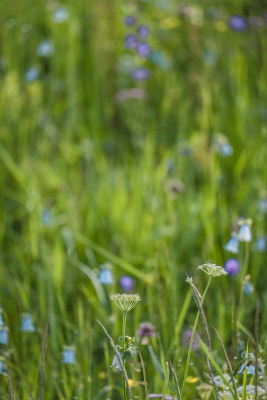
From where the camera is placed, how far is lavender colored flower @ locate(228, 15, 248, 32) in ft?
12.6

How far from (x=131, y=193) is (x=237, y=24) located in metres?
1.69

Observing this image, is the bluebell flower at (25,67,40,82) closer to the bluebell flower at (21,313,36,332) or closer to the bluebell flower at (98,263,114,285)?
the bluebell flower at (98,263,114,285)

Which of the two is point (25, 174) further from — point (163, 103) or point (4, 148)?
point (163, 103)

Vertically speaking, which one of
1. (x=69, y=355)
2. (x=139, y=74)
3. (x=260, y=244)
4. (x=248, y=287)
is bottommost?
(x=69, y=355)

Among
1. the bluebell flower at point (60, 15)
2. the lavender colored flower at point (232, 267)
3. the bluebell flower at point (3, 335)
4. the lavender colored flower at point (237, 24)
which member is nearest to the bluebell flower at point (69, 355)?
the bluebell flower at point (3, 335)

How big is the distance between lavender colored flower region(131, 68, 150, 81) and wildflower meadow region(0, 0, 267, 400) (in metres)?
0.01

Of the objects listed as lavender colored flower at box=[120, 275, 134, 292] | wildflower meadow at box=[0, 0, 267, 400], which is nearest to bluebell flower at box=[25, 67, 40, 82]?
wildflower meadow at box=[0, 0, 267, 400]

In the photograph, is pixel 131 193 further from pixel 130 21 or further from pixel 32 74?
pixel 130 21

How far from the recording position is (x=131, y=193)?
275 centimetres

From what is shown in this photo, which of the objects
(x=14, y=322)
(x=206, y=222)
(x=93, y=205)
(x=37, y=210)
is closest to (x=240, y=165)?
(x=206, y=222)

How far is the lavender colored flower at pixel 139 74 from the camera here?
11.2 ft

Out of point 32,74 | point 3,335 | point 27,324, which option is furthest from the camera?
point 32,74

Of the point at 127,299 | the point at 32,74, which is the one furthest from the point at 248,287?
the point at 32,74

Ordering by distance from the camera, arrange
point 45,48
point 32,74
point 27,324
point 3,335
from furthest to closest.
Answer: point 45,48, point 32,74, point 27,324, point 3,335
